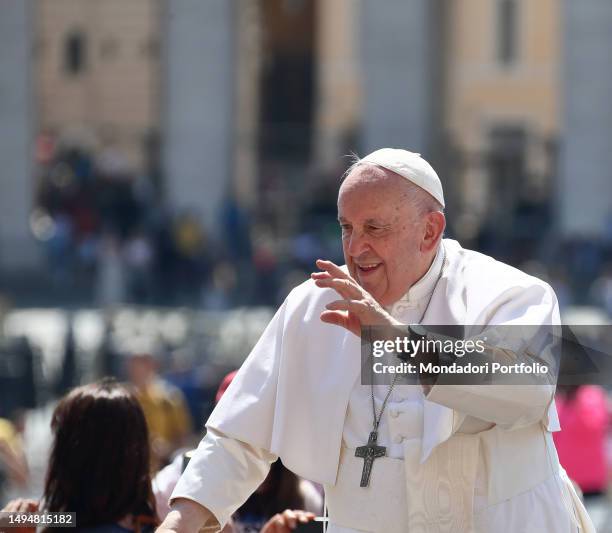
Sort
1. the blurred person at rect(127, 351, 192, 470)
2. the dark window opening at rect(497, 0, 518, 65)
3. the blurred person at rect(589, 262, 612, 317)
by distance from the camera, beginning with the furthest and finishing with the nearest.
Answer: the dark window opening at rect(497, 0, 518, 65), the blurred person at rect(589, 262, 612, 317), the blurred person at rect(127, 351, 192, 470)

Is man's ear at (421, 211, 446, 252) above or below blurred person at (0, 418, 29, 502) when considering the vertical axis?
above

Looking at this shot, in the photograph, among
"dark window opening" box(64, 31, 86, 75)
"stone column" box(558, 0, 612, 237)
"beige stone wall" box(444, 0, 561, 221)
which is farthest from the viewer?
"dark window opening" box(64, 31, 86, 75)

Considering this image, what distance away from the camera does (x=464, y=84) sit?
48500 mm

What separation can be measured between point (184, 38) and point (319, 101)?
71.2 feet

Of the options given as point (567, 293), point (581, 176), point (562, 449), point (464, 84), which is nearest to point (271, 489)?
point (562, 449)

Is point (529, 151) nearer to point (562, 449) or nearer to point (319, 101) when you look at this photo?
point (319, 101)

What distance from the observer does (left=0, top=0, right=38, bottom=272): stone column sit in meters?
31.0

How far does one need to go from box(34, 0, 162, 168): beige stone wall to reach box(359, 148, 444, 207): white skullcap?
45189 mm

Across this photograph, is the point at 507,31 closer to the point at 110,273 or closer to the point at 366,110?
the point at 366,110

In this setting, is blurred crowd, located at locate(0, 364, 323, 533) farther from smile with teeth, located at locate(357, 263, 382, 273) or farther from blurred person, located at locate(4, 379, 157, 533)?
smile with teeth, located at locate(357, 263, 382, 273)

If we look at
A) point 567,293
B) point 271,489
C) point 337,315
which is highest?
point 337,315

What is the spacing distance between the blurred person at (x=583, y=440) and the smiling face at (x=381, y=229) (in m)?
6.68

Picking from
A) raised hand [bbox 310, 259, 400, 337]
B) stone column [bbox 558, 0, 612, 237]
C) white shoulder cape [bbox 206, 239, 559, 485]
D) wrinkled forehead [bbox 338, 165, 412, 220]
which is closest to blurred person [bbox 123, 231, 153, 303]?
stone column [bbox 558, 0, 612, 237]

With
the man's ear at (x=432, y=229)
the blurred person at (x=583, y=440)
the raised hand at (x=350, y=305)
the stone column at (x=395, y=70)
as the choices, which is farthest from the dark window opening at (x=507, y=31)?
the raised hand at (x=350, y=305)
